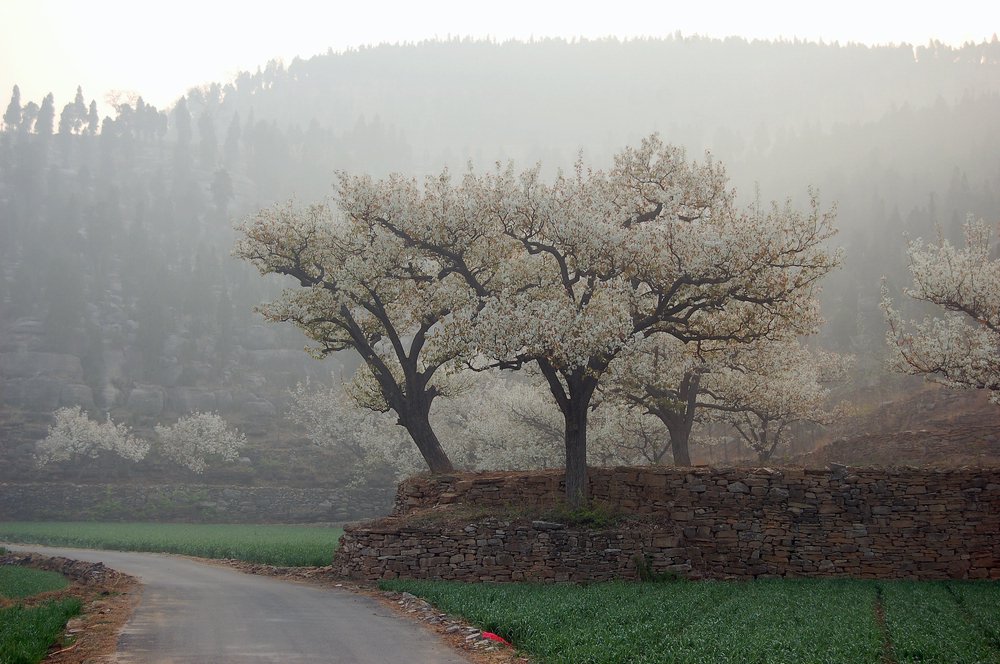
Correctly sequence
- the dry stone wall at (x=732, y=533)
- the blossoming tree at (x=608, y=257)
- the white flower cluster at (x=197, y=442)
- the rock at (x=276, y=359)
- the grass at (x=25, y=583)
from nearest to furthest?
the grass at (x=25, y=583)
the dry stone wall at (x=732, y=533)
the blossoming tree at (x=608, y=257)
the white flower cluster at (x=197, y=442)
the rock at (x=276, y=359)

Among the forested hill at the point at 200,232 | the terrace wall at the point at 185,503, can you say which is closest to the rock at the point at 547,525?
the terrace wall at the point at 185,503

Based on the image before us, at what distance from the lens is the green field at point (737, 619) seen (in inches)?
457


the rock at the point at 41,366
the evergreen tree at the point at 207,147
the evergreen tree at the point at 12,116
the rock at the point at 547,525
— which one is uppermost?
the evergreen tree at the point at 12,116

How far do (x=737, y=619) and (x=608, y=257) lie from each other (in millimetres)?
12404

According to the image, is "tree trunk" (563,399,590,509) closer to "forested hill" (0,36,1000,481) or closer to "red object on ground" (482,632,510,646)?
"red object on ground" (482,632,510,646)

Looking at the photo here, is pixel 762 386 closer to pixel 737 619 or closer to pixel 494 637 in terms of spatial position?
pixel 737 619

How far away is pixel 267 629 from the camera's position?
15.2 meters

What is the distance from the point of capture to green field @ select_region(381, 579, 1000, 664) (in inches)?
457

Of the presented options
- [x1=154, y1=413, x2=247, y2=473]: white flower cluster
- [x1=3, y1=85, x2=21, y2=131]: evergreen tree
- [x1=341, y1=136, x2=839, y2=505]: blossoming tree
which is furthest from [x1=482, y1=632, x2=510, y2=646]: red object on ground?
[x1=3, y1=85, x2=21, y2=131]: evergreen tree

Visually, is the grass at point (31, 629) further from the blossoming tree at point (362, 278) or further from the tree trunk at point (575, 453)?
the tree trunk at point (575, 453)

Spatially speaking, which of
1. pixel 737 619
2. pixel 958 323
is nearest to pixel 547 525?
pixel 737 619

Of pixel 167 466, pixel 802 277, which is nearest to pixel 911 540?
pixel 802 277

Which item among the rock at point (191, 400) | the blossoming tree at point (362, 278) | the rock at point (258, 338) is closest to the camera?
the blossoming tree at point (362, 278)

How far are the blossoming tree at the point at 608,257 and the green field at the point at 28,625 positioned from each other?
12.8m
